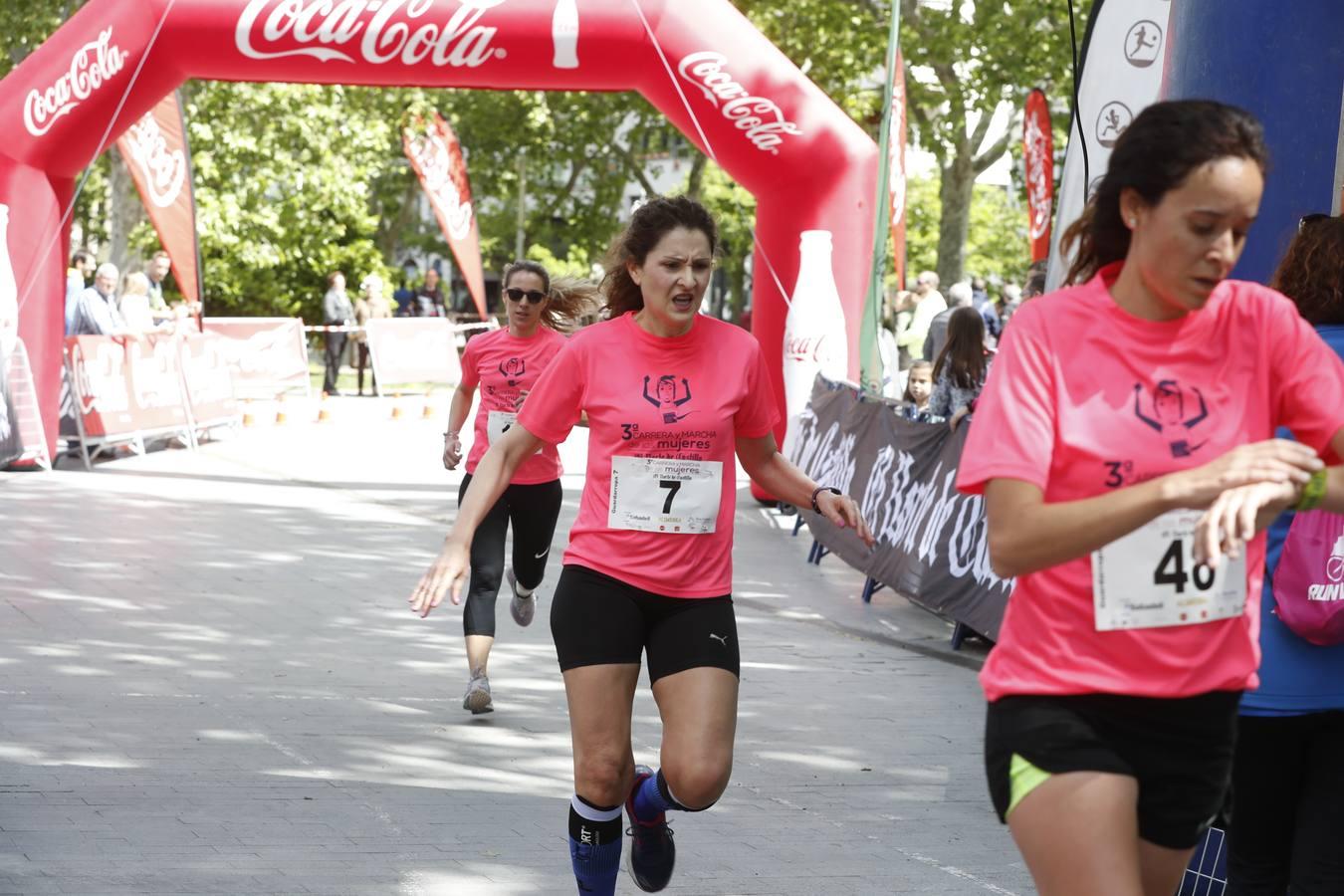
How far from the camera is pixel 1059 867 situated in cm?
286

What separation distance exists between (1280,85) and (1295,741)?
6.83 ft

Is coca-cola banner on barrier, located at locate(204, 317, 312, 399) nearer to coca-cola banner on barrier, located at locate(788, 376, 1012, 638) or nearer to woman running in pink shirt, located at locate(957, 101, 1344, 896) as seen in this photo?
coca-cola banner on barrier, located at locate(788, 376, 1012, 638)

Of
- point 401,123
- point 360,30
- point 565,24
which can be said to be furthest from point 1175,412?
point 401,123

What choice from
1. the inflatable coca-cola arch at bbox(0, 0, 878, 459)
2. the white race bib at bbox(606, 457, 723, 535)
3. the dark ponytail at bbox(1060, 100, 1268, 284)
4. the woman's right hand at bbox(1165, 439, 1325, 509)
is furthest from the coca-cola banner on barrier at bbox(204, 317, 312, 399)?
the woman's right hand at bbox(1165, 439, 1325, 509)

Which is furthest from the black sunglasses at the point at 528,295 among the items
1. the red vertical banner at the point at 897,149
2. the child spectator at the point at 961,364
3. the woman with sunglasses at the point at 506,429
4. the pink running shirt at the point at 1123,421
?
the red vertical banner at the point at 897,149

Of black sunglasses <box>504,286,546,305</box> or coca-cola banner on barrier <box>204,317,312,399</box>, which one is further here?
coca-cola banner on barrier <box>204,317,312,399</box>

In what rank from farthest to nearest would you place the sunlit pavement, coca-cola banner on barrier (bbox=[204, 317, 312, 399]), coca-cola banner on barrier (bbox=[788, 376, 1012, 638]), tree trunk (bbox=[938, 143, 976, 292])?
tree trunk (bbox=[938, 143, 976, 292]) < coca-cola banner on barrier (bbox=[204, 317, 312, 399]) < coca-cola banner on barrier (bbox=[788, 376, 1012, 638]) < the sunlit pavement

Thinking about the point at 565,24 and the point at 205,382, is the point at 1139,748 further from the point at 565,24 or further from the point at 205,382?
the point at 205,382

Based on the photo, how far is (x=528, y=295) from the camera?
317 inches

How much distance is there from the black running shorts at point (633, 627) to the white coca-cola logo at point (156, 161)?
16.9m

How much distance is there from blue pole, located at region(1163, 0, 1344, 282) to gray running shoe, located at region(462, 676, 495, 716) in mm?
3727

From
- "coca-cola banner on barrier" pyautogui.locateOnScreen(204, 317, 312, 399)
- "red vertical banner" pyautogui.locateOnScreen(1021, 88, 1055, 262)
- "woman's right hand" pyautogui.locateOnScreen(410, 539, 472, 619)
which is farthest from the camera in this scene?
"coca-cola banner on barrier" pyautogui.locateOnScreen(204, 317, 312, 399)

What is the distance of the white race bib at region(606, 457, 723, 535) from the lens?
4.74 m

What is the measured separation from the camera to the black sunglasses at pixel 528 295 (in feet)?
26.4
